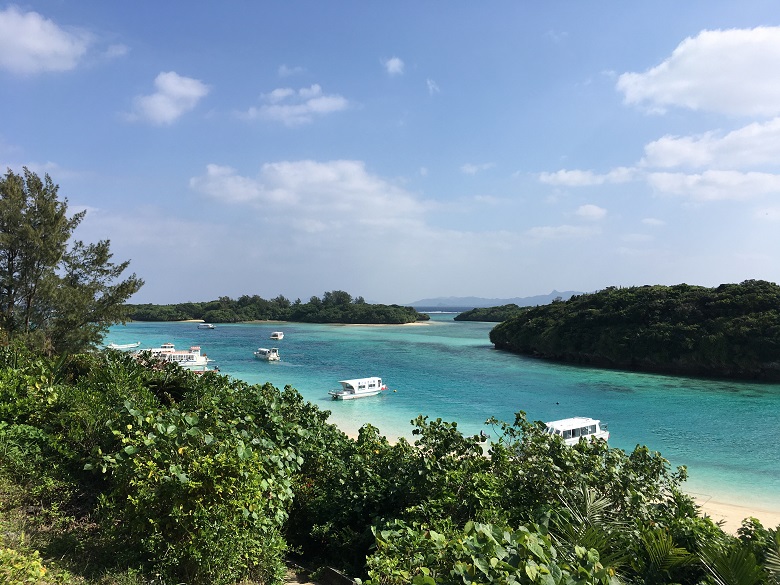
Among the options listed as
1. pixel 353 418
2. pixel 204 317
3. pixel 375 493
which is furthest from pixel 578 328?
pixel 204 317

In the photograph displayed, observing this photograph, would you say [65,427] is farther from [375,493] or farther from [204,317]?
[204,317]

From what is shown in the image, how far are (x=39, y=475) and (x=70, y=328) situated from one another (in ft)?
59.5

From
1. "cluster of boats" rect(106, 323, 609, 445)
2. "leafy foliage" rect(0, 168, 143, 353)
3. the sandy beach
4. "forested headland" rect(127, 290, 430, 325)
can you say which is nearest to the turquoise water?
the sandy beach

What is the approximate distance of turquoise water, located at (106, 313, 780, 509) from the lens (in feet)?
57.2

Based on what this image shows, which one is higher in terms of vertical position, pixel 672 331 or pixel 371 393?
pixel 672 331

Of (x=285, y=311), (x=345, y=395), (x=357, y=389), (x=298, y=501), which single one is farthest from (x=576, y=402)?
(x=285, y=311)

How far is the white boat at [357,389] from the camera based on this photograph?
1103 inches

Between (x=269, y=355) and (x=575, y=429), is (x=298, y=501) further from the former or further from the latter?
(x=269, y=355)

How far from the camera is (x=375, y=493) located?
514cm

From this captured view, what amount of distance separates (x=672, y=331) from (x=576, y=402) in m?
20.0

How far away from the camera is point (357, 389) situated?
2862cm

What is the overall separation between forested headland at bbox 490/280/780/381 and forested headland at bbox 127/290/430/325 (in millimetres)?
64358

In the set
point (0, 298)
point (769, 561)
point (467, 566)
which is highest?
point (0, 298)

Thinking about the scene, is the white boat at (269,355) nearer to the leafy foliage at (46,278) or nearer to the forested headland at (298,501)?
the leafy foliage at (46,278)
